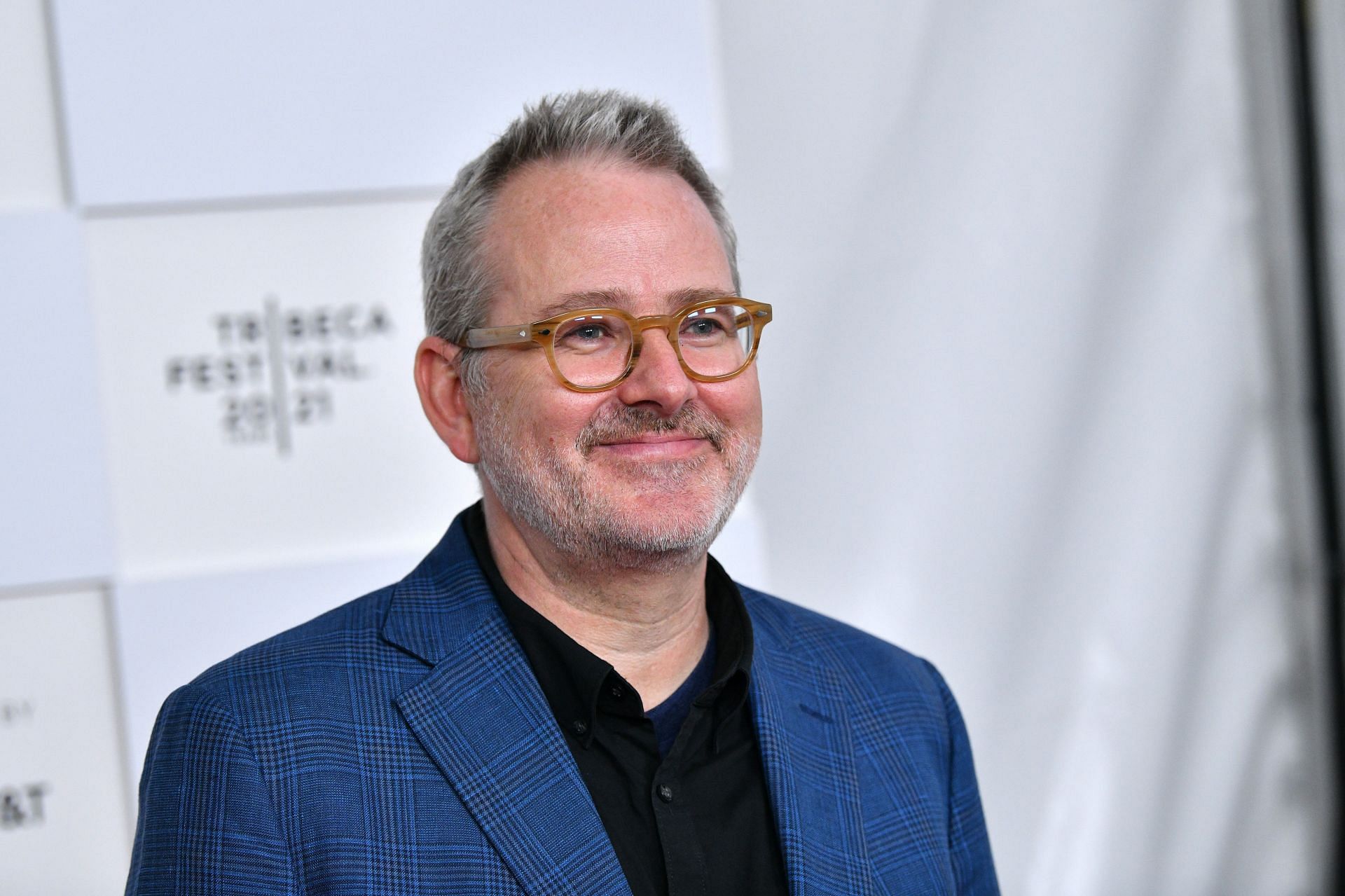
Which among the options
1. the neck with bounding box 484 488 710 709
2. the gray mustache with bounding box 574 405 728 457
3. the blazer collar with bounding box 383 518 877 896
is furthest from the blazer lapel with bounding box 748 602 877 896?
the gray mustache with bounding box 574 405 728 457

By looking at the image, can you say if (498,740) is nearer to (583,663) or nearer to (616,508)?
A: (583,663)

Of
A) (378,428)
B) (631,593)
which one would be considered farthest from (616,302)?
(378,428)

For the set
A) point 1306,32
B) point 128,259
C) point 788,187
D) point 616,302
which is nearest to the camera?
point 616,302

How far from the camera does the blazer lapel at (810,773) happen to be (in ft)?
4.66

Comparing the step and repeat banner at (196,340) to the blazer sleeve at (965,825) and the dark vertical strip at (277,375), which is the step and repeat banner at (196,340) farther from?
the blazer sleeve at (965,825)

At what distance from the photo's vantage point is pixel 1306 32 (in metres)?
2.64

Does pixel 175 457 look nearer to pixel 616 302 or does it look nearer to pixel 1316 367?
pixel 616 302

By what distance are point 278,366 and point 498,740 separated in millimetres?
971

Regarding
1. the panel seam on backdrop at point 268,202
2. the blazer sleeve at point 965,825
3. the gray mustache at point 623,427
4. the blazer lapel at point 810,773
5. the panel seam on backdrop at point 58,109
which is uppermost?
the panel seam on backdrop at point 58,109

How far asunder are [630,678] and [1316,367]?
1.91 metres

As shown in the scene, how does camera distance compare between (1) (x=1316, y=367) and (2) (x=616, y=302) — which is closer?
(2) (x=616, y=302)

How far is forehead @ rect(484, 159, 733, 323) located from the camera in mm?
1414

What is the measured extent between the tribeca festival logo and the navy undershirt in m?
0.88

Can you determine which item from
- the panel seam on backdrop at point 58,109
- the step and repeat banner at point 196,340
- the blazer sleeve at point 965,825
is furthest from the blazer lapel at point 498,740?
the panel seam on backdrop at point 58,109
